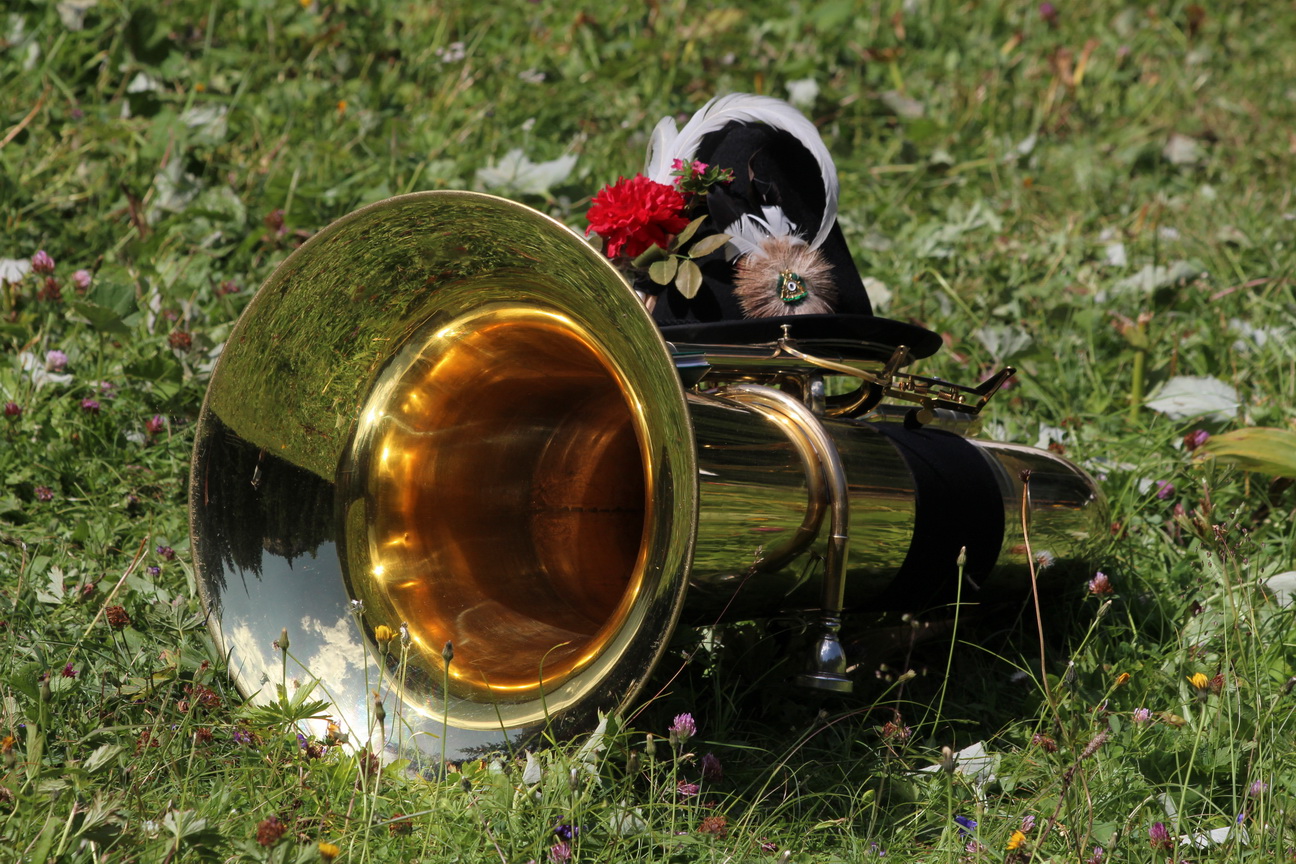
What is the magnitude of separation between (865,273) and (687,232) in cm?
147

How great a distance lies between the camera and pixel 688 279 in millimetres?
2020

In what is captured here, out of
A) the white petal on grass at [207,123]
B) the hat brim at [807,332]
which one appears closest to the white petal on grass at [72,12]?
the white petal on grass at [207,123]

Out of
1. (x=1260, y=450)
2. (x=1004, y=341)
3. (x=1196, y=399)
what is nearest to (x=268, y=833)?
(x=1260, y=450)

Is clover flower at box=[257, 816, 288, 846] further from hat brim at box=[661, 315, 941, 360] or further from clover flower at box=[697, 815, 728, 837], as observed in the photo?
hat brim at box=[661, 315, 941, 360]

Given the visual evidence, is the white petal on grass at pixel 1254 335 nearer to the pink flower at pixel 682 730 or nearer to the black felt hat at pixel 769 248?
the black felt hat at pixel 769 248

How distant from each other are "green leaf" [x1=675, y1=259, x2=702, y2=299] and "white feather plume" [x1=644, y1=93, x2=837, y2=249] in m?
0.19

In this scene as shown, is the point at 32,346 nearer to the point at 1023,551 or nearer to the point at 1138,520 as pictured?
the point at 1023,551

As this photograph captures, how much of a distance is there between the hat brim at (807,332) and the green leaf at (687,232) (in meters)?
0.13

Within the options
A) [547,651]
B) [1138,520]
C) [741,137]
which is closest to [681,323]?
[741,137]

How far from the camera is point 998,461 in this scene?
7.18ft

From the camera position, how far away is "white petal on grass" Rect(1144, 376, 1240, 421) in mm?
2764

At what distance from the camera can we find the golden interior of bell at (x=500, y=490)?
206cm

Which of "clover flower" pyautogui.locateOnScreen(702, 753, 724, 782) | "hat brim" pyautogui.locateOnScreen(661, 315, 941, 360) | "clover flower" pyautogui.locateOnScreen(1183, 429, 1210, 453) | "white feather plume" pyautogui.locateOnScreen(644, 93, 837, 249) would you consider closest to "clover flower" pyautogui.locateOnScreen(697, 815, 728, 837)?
"clover flower" pyautogui.locateOnScreen(702, 753, 724, 782)

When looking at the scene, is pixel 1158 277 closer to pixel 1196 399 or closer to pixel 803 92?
pixel 1196 399
